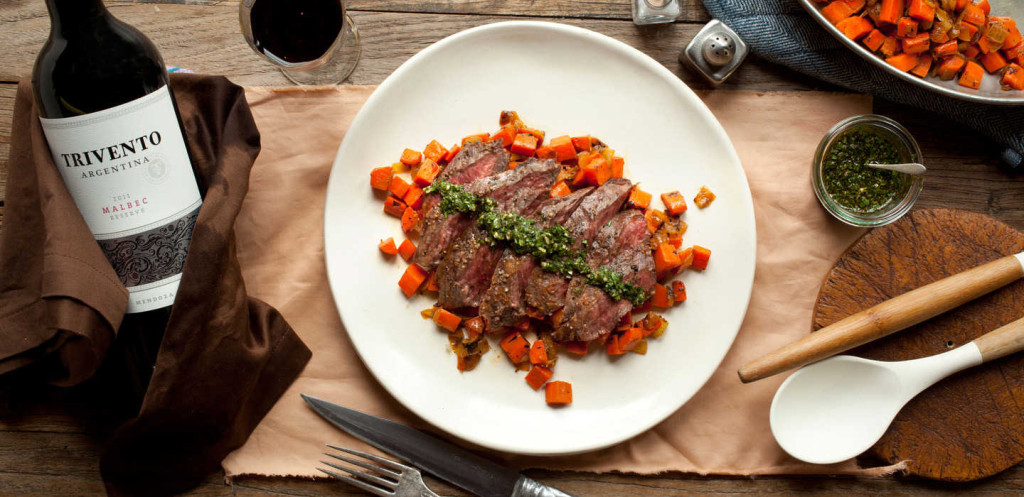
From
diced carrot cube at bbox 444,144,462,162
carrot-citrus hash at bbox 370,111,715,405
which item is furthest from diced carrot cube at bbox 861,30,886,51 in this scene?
diced carrot cube at bbox 444,144,462,162

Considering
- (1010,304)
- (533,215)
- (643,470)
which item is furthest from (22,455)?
(1010,304)

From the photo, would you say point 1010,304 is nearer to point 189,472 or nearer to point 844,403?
point 844,403

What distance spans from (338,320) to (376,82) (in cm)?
99

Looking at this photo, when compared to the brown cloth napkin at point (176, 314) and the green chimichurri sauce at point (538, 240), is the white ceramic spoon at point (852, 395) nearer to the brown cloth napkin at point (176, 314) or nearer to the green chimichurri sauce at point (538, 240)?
the green chimichurri sauce at point (538, 240)

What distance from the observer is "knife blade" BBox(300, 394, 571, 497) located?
7.95ft

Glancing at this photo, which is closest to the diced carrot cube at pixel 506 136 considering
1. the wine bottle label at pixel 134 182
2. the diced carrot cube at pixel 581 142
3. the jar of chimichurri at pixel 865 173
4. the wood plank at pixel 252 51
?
the diced carrot cube at pixel 581 142

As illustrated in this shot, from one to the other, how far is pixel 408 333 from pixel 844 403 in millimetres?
1738

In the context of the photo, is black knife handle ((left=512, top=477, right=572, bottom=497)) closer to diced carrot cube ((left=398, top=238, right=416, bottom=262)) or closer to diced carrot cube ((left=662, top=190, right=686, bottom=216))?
diced carrot cube ((left=398, top=238, right=416, bottom=262))

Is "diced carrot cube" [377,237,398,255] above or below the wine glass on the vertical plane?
below

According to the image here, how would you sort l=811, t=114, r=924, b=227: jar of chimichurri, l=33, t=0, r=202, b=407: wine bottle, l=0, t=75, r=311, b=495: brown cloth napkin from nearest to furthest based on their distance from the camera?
l=33, t=0, r=202, b=407: wine bottle → l=0, t=75, r=311, b=495: brown cloth napkin → l=811, t=114, r=924, b=227: jar of chimichurri

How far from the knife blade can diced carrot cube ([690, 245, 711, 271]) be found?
1.04 metres

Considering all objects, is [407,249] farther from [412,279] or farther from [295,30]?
[295,30]

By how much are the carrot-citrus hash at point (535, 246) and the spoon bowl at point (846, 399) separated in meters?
0.60

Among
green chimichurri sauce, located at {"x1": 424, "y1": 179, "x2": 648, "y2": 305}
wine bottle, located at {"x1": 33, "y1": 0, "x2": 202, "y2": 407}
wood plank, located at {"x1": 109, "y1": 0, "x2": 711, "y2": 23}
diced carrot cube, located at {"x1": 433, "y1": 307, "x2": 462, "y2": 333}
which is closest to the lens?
wine bottle, located at {"x1": 33, "y1": 0, "x2": 202, "y2": 407}
